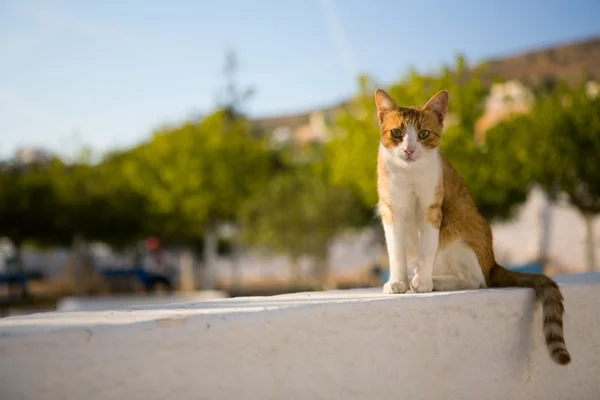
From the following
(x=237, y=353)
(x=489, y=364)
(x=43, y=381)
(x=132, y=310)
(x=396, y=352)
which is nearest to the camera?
(x=43, y=381)

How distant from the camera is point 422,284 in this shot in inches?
159

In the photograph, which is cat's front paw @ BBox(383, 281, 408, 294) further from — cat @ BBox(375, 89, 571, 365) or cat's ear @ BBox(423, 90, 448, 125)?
cat's ear @ BBox(423, 90, 448, 125)

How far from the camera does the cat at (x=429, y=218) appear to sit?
3.97 metres

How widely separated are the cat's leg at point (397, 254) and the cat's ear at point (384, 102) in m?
0.73

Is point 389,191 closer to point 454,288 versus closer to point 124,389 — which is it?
point 454,288

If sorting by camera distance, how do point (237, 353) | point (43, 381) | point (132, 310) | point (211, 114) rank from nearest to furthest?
1. point (43, 381)
2. point (237, 353)
3. point (132, 310)
4. point (211, 114)

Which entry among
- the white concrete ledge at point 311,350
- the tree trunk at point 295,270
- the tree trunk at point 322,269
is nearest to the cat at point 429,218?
the white concrete ledge at point 311,350

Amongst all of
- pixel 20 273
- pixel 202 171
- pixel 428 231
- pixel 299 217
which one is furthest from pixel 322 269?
pixel 428 231

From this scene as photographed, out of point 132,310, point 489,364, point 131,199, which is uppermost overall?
point 131,199

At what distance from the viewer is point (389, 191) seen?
13.3ft

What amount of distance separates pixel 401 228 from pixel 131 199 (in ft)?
94.6

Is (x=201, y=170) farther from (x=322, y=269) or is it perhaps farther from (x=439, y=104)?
(x=439, y=104)

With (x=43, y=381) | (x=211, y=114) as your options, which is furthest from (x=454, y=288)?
(x=211, y=114)

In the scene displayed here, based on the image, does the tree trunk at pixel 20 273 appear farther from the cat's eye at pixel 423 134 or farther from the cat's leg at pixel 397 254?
the cat's eye at pixel 423 134
